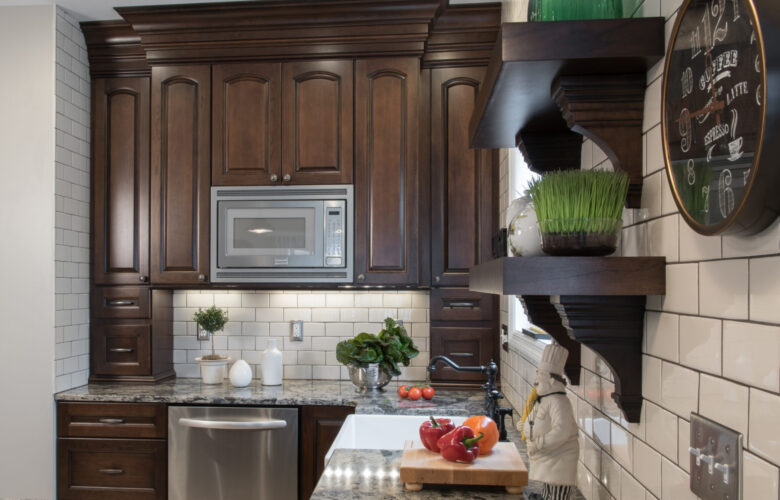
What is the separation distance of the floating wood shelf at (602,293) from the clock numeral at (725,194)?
221mm

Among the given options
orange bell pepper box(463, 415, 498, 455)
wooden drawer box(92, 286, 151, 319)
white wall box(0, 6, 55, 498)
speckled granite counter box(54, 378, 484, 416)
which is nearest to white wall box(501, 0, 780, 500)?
orange bell pepper box(463, 415, 498, 455)

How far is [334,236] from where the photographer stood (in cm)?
298

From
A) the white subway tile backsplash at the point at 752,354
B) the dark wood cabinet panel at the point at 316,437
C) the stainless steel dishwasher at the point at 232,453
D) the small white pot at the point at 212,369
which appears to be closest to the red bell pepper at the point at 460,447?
the white subway tile backsplash at the point at 752,354

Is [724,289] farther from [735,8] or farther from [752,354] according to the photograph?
[735,8]

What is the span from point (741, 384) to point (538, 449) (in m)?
0.55

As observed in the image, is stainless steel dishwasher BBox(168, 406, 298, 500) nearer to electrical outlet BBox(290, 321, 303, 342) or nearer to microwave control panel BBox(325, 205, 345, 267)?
electrical outlet BBox(290, 321, 303, 342)

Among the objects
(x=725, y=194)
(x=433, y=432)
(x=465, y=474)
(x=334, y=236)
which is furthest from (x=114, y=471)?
(x=725, y=194)

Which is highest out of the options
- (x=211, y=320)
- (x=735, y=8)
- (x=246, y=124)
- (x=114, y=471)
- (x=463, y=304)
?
(x=246, y=124)

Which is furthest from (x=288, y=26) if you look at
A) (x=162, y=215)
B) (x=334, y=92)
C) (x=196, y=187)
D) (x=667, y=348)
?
(x=667, y=348)

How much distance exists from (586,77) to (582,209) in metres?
0.25

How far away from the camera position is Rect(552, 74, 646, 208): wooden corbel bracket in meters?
1.00

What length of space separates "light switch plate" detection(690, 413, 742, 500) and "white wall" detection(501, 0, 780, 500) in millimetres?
12

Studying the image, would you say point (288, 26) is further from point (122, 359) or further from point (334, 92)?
point (122, 359)

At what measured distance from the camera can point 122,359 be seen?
10.5 ft
